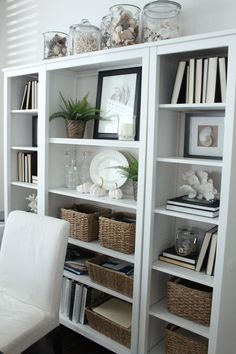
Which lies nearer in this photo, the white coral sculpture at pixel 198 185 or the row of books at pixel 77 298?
the white coral sculpture at pixel 198 185

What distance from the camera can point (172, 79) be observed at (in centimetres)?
191

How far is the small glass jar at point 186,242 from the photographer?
191 centimetres

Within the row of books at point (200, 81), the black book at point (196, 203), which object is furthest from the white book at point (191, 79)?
the black book at point (196, 203)

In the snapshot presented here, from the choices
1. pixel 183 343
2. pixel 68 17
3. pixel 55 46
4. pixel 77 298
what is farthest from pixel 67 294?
pixel 68 17

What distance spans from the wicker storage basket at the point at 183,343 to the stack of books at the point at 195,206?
0.69 meters

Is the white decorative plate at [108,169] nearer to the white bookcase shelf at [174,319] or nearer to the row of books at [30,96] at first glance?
the row of books at [30,96]

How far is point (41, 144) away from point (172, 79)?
1.01 m

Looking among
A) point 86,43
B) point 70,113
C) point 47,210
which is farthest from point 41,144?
point 86,43

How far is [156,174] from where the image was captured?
1.86 metres

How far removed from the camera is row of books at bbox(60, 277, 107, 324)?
2258 mm

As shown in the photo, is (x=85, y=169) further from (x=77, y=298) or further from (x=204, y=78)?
(x=204, y=78)

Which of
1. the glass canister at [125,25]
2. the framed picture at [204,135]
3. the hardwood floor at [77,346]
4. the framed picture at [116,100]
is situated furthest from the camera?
the hardwood floor at [77,346]

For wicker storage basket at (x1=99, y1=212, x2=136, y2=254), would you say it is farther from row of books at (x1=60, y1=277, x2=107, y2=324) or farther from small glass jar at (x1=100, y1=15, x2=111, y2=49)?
small glass jar at (x1=100, y1=15, x2=111, y2=49)

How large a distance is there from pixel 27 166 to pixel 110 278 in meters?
1.14
